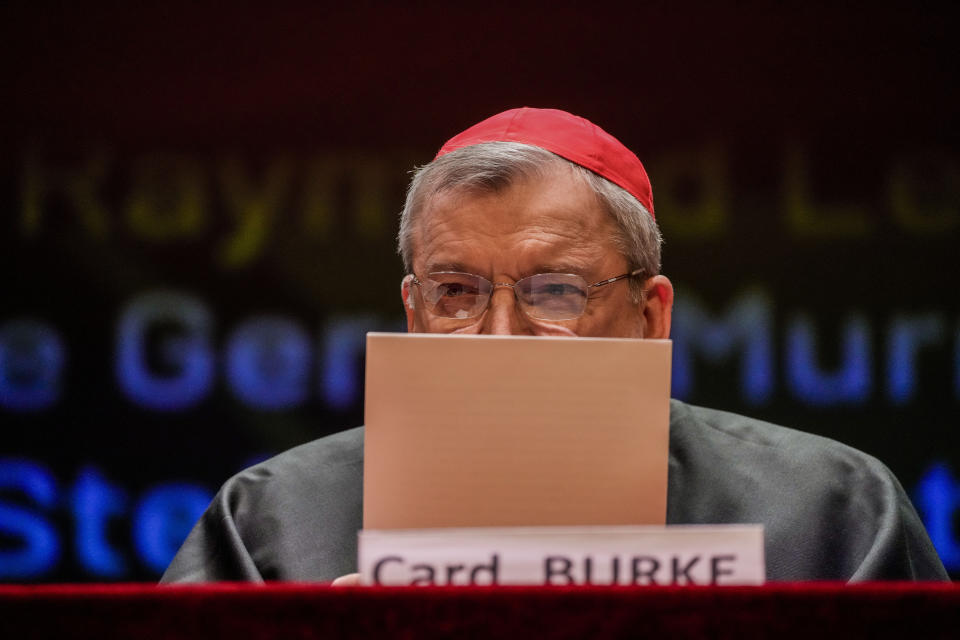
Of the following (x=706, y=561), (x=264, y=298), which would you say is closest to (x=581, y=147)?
(x=706, y=561)

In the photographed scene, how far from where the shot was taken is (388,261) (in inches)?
142

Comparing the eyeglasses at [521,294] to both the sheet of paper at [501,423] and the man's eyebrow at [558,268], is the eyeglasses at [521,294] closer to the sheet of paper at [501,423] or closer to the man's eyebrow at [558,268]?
the man's eyebrow at [558,268]

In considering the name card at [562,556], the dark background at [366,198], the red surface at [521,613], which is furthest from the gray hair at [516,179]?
the dark background at [366,198]

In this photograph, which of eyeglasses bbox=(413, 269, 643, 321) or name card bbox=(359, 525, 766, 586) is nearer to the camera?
name card bbox=(359, 525, 766, 586)

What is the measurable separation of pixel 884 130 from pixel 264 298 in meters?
2.38

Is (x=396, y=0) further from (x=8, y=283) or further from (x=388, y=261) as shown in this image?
(x=8, y=283)

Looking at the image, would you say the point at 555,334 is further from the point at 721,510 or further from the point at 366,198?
the point at 366,198

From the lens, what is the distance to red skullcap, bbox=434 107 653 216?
2.11 meters

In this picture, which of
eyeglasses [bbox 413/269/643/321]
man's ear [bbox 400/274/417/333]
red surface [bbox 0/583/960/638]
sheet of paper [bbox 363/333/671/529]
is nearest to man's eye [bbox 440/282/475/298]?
eyeglasses [bbox 413/269/643/321]

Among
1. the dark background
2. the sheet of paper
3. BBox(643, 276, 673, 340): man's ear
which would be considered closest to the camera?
the sheet of paper

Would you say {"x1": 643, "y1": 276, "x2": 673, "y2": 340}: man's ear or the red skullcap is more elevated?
the red skullcap

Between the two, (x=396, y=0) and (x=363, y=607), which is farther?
(x=396, y=0)

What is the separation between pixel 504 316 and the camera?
187 cm

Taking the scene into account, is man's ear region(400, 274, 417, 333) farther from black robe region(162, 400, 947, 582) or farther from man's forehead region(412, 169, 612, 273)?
black robe region(162, 400, 947, 582)
